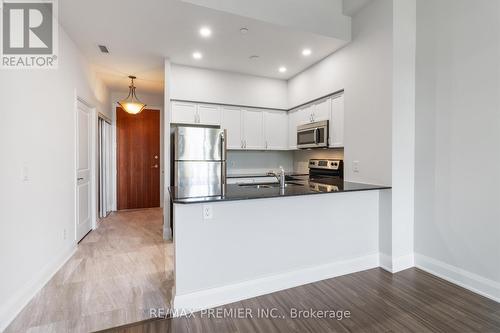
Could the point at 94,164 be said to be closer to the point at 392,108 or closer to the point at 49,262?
A: the point at 49,262

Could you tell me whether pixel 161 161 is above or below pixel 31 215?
above

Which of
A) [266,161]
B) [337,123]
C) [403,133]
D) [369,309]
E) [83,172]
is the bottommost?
[369,309]

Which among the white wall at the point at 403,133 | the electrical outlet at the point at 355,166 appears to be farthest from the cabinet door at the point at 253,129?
the white wall at the point at 403,133

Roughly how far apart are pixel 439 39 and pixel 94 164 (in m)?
5.02

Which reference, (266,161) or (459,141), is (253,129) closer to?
(266,161)

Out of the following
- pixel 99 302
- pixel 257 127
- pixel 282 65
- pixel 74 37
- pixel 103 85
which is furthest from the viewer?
pixel 103 85

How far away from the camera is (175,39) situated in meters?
3.13

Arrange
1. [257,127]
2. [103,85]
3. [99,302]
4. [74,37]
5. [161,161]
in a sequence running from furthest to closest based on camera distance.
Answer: [161,161] < [103,85] < [257,127] < [74,37] < [99,302]

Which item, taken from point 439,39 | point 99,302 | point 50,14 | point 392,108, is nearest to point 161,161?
point 50,14

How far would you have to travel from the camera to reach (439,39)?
2531 mm

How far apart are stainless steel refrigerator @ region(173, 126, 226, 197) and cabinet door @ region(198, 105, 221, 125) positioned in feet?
1.48

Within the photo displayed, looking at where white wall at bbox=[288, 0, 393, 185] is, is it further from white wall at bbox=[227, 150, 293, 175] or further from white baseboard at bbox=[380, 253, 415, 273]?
white wall at bbox=[227, 150, 293, 175]

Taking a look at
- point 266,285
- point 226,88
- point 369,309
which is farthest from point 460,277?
point 226,88

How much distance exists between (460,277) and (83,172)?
190 inches
